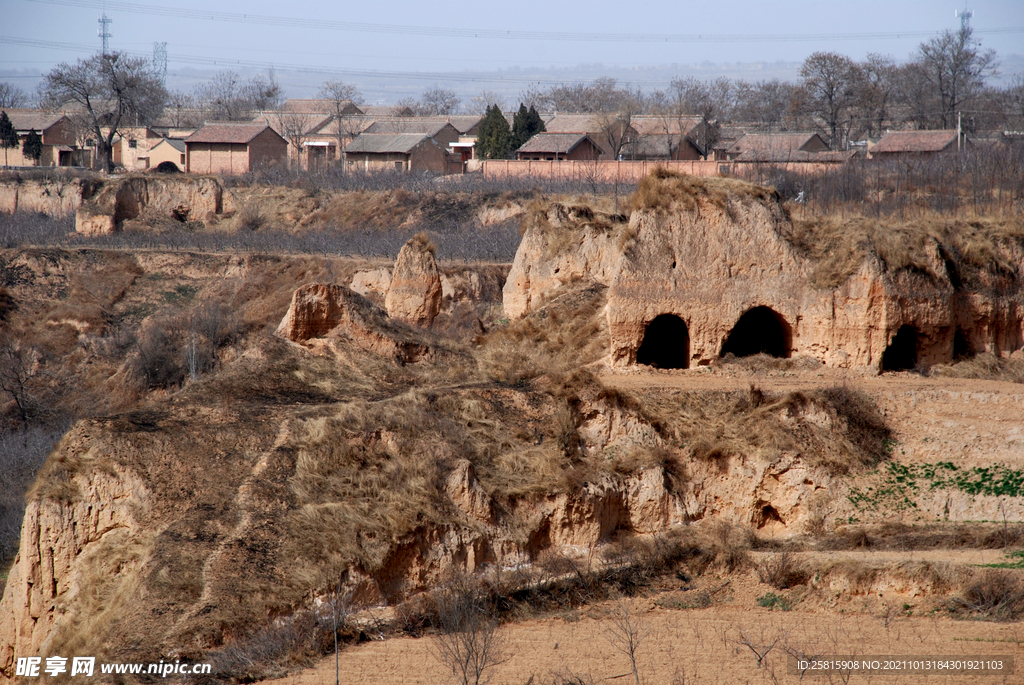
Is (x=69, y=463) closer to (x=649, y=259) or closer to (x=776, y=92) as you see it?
(x=649, y=259)

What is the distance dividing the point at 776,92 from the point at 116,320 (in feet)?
237

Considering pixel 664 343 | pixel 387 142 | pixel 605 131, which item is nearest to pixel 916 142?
pixel 605 131

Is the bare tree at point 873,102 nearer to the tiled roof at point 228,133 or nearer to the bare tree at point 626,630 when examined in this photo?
the tiled roof at point 228,133

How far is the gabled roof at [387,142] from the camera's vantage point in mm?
61656

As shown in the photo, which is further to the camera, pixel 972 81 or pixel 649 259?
pixel 972 81

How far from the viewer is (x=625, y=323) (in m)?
19.3

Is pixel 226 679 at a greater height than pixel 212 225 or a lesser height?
lesser

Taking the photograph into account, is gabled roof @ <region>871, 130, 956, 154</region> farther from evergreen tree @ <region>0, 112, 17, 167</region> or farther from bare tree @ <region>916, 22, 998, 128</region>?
evergreen tree @ <region>0, 112, 17, 167</region>

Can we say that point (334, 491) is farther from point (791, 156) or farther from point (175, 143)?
point (175, 143)

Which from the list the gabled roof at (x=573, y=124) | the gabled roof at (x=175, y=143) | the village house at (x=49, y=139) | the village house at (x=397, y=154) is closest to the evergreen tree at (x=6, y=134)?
the village house at (x=49, y=139)

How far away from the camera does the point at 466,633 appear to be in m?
11.7

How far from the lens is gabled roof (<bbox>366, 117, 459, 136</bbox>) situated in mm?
67375

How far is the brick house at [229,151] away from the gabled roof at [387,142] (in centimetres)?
530

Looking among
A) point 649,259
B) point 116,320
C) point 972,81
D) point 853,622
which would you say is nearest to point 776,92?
point 972,81
